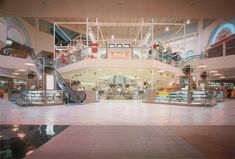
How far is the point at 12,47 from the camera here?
22766mm

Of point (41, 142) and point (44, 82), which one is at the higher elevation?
point (44, 82)

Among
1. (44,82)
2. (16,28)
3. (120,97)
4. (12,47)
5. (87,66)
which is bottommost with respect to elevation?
(120,97)

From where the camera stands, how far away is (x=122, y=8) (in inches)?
219

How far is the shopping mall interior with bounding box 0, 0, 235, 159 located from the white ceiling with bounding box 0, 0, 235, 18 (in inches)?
0.9

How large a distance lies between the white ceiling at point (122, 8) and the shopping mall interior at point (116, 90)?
0.08 ft

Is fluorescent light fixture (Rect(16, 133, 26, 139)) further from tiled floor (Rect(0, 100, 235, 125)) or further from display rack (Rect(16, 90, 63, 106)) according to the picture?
display rack (Rect(16, 90, 63, 106))

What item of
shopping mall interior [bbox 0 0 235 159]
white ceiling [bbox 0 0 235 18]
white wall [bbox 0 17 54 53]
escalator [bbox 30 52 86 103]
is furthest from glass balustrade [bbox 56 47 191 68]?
white ceiling [bbox 0 0 235 18]

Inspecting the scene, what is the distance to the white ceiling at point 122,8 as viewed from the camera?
5188mm

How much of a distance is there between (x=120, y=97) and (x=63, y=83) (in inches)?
359

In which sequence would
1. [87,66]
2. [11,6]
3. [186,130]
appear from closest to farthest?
1. [11,6]
2. [186,130]
3. [87,66]

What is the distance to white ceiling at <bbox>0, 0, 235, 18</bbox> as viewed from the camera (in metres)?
5.19

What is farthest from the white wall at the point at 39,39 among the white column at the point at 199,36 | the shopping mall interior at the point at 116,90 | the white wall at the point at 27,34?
the white column at the point at 199,36

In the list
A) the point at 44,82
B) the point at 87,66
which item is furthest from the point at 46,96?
the point at 87,66

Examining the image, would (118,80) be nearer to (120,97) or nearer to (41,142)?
(120,97)
